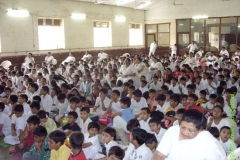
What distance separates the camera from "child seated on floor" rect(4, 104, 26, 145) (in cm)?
416

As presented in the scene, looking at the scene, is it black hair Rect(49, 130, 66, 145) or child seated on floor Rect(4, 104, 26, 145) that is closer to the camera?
black hair Rect(49, 130, 66, 145)

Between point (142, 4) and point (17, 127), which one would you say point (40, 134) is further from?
point (142, 4)

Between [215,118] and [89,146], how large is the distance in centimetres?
176

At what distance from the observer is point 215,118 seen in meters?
3.88

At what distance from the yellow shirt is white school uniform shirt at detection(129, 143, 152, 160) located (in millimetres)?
704

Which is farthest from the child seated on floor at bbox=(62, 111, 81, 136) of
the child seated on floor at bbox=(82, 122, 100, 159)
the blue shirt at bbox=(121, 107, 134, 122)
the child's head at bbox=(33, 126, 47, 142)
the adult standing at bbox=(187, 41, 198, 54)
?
the adult standing at bbox=(187, 41, 198, 54)

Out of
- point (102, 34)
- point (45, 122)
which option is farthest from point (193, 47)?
point (45, 122)

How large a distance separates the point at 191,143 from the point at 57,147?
5.80 ft

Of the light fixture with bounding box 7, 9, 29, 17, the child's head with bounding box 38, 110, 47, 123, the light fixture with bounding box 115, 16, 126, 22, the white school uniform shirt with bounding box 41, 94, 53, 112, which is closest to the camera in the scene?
the child's head with bounding box 38, 110, 47, 123

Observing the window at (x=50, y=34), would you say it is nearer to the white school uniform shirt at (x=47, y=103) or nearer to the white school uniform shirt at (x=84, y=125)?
the white school uniform shirt at (x=47, y=103)

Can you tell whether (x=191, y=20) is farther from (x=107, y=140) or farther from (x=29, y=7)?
(x=107, y=140)

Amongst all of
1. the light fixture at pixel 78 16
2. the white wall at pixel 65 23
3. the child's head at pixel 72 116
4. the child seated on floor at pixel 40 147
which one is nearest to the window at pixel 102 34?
the white wall at pixel 65 23

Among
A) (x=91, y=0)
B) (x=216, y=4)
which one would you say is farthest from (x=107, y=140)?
(x=216, y=4)

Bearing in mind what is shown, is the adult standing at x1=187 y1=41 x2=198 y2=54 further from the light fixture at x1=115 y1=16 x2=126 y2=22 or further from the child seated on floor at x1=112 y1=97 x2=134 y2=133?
the child seated on floor at x1=112 y1=97 x2=134 y2=133
